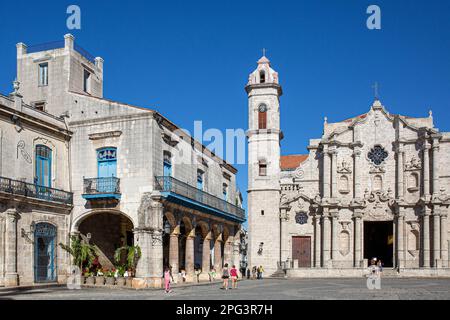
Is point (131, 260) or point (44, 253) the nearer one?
point (131, 260)

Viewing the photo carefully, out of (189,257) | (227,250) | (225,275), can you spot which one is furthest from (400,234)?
(225,275)

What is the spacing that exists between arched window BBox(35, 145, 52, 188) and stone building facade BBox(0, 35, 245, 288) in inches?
45.9

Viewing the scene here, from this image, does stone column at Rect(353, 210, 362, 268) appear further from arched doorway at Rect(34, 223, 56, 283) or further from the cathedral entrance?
arched doorway at Rect(34, 223, 56, 283)

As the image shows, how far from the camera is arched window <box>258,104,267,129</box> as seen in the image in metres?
47.7

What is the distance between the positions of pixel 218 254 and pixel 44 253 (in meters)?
14.1

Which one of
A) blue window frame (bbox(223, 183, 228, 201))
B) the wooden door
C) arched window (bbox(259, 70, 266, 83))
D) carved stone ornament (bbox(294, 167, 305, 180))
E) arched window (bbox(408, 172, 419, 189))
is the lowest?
the wooden door

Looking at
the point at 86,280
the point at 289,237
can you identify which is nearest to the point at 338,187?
the point at 289,237

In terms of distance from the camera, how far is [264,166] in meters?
47.5

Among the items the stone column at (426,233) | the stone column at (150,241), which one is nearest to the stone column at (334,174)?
the stone column at (426,233)

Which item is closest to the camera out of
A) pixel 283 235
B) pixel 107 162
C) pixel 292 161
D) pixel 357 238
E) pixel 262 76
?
pixel 107 162

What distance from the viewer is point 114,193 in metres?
26.4

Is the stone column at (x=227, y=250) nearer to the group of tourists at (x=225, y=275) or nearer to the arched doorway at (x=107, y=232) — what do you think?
the group of tourists at (x=225, y=275)

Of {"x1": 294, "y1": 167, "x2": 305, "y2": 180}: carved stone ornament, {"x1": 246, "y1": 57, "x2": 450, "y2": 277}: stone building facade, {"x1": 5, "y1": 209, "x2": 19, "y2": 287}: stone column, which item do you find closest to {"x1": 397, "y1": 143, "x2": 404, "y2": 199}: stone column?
{"x1": 246, "y1": 57, "x2": 450, "y2": 277}: stone building facade

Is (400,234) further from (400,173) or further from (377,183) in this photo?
(400,173)
